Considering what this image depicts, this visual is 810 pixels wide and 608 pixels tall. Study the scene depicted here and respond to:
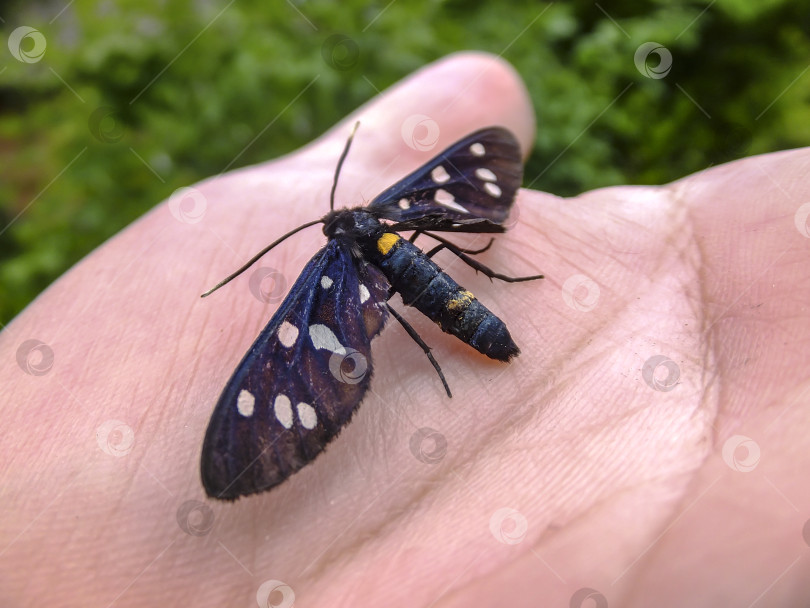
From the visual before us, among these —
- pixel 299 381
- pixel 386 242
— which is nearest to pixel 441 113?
pixel 386 242

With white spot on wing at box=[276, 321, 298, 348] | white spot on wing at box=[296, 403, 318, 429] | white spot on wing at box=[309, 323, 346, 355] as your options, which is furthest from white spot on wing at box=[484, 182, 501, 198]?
white spot on wing at box=[296, 403, 318, 429]

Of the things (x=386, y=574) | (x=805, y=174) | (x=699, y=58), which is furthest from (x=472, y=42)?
(x=386, y=574)

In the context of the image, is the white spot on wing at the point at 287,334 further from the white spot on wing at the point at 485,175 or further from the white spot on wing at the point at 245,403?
the white spot on wing at the point at 485,175

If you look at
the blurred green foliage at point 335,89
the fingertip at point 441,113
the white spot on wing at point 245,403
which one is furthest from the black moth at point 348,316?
the blurred green foliage at point 335,89

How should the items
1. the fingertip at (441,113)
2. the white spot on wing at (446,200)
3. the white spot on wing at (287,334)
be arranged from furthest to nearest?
the fingertip at (441,113), the white spot on wing at (446,200), the white spot on wing at (287,334)

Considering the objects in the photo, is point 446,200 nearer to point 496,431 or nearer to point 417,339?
point 417,339

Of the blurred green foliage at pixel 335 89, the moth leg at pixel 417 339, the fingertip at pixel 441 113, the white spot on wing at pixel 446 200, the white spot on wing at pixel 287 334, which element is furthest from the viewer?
the blurred green foliage at pixel 335 89
